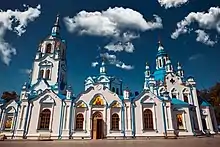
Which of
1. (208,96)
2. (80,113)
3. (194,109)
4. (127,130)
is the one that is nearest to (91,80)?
(80,113)

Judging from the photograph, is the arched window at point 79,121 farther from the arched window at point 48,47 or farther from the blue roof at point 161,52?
the blue roof at point 161,52

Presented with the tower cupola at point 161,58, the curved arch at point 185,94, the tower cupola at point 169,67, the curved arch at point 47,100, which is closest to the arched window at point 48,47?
the curved arch at point 47,100

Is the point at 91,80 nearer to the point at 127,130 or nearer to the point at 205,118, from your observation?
the point at 127,130

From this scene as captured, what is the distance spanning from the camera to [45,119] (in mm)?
25844

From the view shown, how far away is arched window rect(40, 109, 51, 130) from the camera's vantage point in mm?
25422

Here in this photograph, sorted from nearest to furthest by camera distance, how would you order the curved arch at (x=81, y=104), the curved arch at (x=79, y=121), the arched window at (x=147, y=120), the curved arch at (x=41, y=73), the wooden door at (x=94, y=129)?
the wooden door at (x=94, y=129) → the curved arch at (x=79, y=121) → the arched window at (x=147, y=120) → the curved arch at (x=81, y=104) → the curved arch at (x=41, y=73)

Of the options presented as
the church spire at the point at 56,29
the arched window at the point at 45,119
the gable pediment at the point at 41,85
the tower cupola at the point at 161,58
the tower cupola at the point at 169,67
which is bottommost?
the arched window at the point at 45,119

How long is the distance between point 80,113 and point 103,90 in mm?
4607

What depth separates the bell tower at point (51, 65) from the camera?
3384cm

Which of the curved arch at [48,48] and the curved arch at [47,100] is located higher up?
the curved arch at [48,48]

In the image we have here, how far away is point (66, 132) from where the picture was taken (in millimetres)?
24625

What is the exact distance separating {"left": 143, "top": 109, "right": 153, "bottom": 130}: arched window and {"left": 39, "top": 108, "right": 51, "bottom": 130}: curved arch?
13212 millimetres

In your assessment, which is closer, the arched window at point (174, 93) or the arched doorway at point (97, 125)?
the arched doorway at point (97, 125)

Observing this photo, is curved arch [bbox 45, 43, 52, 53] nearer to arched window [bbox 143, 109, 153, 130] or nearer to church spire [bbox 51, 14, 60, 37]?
church spire [bbox 51, 14, 60, 37]
